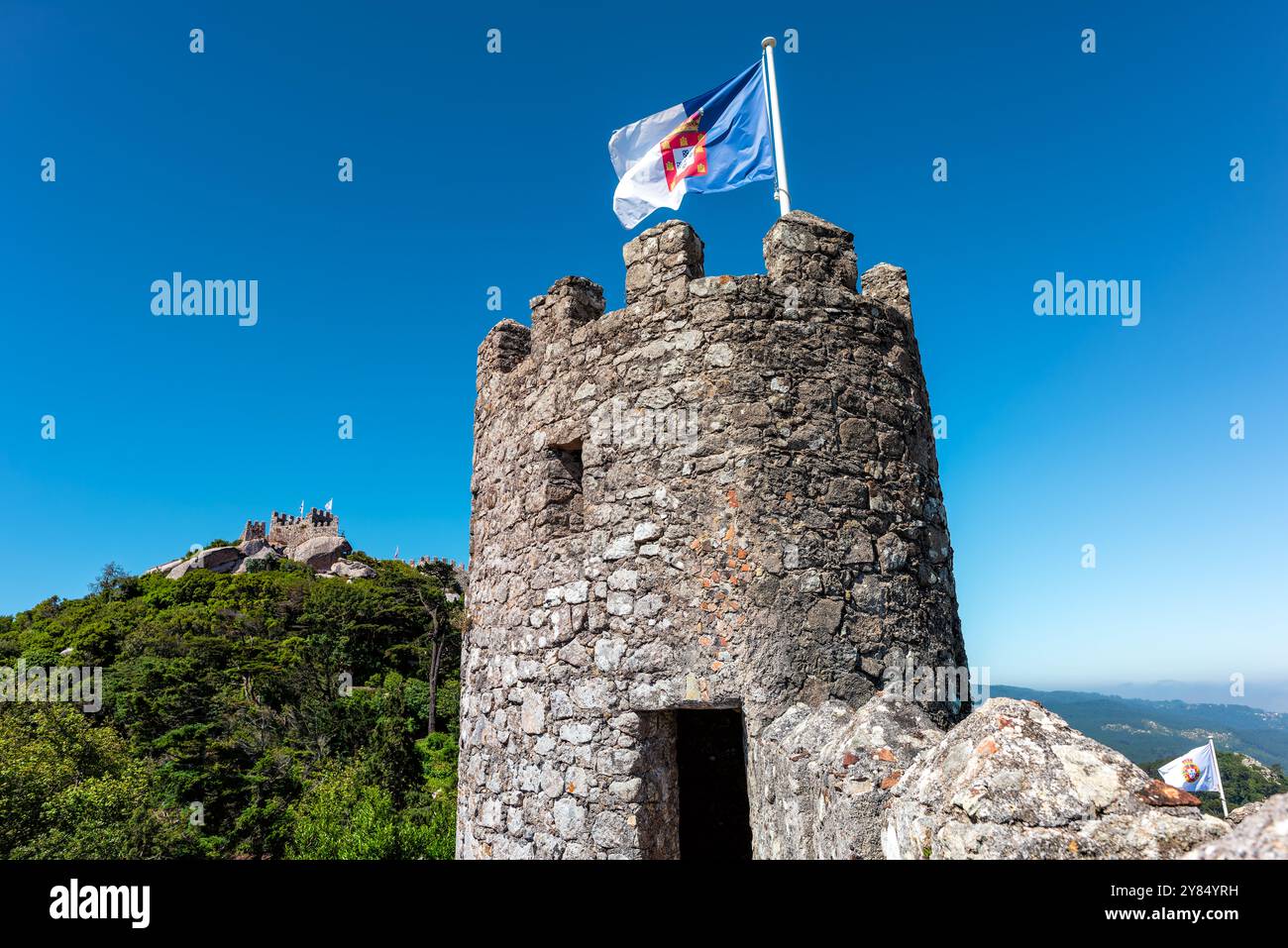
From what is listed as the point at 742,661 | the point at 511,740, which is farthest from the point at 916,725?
the point at 511,740

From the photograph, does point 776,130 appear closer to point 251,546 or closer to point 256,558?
point 256,558

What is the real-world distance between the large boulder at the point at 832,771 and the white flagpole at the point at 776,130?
390 centimetres

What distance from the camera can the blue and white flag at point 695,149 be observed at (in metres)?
6.82

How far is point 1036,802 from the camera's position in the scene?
219 cm

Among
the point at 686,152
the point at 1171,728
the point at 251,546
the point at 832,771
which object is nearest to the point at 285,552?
the point at 251,546

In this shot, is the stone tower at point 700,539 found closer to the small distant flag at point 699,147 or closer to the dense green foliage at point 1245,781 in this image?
the small distant flag at point 699,147

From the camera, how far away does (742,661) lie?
4.35 meters

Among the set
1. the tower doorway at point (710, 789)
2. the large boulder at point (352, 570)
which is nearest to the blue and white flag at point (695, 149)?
the tower doorway at point (710, 789)

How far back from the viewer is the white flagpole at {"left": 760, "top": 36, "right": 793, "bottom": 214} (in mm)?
6109

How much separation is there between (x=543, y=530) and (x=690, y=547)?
1333 millimetres

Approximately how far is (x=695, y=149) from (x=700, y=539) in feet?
14.1

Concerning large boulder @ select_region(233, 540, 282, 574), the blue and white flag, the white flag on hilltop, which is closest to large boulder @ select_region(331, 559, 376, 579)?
large boulder @ select_region(233, 540, 282, 574)

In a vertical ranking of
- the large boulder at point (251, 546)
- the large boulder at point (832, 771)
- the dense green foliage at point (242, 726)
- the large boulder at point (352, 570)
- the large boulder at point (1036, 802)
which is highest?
the large boulder at point (251, 546)
